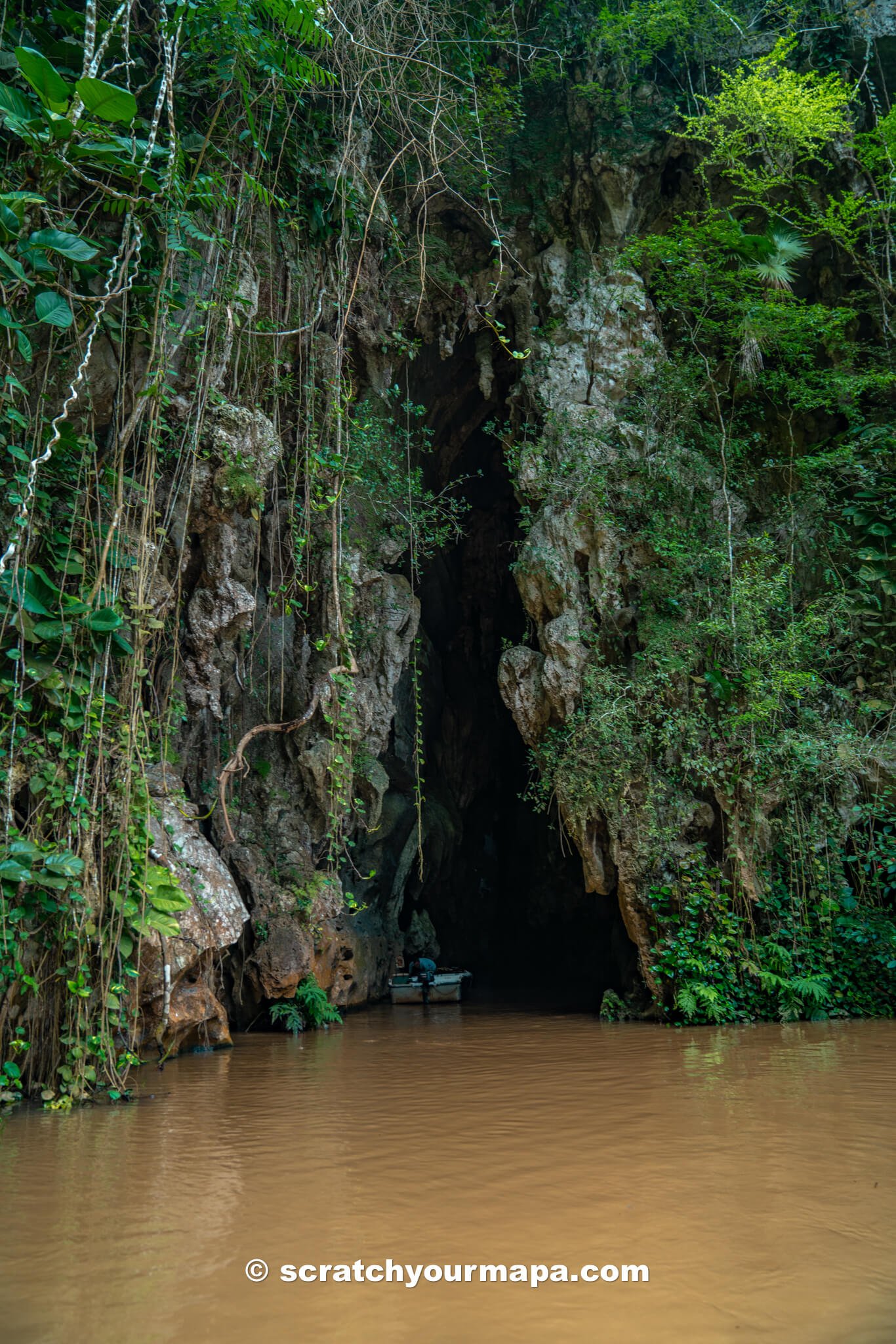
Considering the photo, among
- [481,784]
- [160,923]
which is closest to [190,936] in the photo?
[160,923]

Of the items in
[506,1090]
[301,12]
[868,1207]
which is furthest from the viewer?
[301,12]

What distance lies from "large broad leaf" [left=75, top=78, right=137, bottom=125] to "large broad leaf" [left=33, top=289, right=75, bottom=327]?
1.00 meters

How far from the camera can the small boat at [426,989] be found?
11.5m

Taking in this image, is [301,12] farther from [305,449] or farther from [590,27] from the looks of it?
[590,27]

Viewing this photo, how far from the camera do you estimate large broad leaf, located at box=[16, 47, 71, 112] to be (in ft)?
14.5

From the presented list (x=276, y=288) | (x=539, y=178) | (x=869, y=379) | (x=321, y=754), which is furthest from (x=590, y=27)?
(x=321, y=754)

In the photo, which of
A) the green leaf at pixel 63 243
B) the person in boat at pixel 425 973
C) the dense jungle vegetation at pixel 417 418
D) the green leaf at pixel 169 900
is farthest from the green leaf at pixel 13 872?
the person in boat at pixel 425 973

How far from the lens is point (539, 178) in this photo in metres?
11.1

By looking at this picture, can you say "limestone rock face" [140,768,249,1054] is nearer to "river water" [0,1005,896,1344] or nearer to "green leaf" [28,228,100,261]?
"river water" [0,1005,896,1344]

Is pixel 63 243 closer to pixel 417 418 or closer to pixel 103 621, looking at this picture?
pixel 103 621

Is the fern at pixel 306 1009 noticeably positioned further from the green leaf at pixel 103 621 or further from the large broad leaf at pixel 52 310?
the large broad leaf at pixel 52 310

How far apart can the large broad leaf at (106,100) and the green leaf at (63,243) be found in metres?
0.67

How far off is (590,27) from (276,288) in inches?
253

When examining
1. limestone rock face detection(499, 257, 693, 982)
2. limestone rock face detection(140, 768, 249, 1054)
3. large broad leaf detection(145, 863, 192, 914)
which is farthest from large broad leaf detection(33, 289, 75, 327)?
limestone rock face detection(499, 257, 693, 982)
